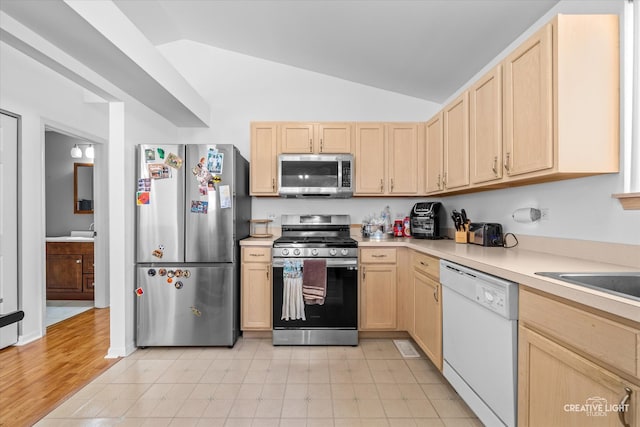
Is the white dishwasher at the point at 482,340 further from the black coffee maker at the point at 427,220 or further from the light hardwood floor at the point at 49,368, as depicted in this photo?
the light hardwood floor at the point at 49,368

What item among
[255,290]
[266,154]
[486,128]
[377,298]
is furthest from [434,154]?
[255,290]

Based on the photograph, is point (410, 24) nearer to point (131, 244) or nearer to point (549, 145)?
point (549, 145)

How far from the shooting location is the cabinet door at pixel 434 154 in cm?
291

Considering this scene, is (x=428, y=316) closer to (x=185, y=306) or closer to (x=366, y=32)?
(x=185, y=306)

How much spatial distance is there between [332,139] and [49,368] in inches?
123

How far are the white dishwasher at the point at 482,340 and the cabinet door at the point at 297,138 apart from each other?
1.89 m

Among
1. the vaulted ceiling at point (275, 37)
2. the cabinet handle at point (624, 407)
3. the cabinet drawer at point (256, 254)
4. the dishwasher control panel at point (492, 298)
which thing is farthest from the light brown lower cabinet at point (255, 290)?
the cabinet handle at point (624, 407)

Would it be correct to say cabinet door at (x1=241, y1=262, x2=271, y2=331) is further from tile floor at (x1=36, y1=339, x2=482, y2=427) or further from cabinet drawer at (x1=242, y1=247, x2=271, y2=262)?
tile floor at (x1=36, y1=339, x2=482, y2=427)

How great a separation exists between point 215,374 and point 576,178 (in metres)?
2.70

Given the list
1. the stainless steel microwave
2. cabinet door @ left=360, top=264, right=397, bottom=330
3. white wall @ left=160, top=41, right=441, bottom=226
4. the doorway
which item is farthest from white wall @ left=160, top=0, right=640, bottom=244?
the doorway

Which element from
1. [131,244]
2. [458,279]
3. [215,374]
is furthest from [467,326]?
[131,244]

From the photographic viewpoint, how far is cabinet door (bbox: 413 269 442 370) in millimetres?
2184

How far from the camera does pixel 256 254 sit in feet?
9.75

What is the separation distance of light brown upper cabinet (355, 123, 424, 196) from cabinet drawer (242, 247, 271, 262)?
1152 mm
